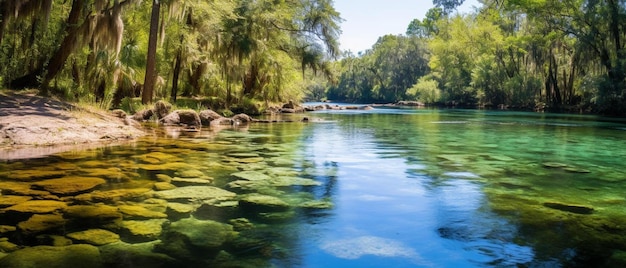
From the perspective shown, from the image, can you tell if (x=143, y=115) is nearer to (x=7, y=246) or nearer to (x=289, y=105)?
(x=7, y=246)

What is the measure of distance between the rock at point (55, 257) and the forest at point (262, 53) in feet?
43.1

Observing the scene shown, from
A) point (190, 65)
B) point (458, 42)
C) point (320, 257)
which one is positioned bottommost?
point (320, 257)

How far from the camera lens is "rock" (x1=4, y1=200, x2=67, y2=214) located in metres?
5.52

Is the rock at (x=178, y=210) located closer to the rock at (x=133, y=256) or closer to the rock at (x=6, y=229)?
the rock at (x=133, y=256)

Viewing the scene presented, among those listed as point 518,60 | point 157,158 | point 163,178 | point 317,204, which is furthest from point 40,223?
point 518,60

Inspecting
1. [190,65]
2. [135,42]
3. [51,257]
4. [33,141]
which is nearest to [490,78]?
[190,65]

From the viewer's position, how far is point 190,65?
26.9 metres

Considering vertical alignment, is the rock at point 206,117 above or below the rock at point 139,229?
above

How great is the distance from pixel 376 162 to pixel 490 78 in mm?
51423

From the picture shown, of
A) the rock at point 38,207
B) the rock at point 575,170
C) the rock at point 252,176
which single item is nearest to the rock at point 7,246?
the rock at point 38,207

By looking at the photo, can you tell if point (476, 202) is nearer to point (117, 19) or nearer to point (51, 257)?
point (51, 257)

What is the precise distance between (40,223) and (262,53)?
2655cm

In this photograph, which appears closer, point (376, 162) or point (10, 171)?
point (10, 171)

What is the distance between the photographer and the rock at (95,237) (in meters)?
4.61
